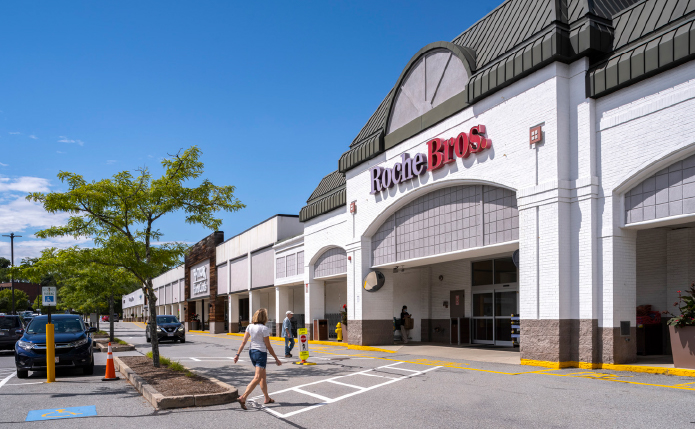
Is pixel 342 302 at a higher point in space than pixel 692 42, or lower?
lower

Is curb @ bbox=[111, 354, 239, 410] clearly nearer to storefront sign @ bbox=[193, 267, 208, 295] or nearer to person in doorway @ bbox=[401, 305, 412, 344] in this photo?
person in doorway @ bbox=[401, 305, 412, 344]

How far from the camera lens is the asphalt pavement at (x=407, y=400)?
820 cm

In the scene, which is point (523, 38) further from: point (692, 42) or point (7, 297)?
point (7, 297)

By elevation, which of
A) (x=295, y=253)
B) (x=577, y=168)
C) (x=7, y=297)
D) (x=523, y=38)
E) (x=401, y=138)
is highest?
(x=523, y=38)

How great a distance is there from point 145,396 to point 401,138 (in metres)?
13.3

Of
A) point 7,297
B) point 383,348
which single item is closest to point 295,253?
point 383,348

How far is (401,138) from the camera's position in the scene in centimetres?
2114

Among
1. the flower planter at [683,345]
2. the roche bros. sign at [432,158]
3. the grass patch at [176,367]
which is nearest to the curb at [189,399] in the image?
the grass patch at [176,367]

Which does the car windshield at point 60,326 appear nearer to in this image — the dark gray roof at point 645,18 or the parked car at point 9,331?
the parked car at point 9,331

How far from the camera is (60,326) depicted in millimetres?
16562

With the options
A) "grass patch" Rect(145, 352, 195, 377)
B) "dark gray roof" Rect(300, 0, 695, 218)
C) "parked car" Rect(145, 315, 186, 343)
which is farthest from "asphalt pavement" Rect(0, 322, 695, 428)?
"parked car" Rect(145, 315, 186, 343)

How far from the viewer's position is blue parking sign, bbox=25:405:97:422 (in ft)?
30.4

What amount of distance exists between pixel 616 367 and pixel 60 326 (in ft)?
48.2

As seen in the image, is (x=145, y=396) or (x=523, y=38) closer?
(x=145, y=396)
